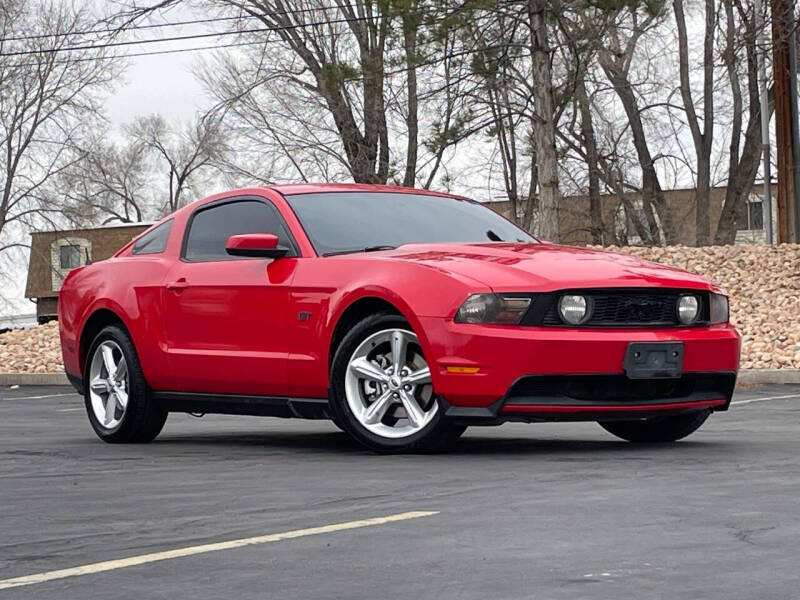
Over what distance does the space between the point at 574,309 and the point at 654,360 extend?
50 cm

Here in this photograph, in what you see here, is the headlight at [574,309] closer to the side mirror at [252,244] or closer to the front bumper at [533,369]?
the front bumper at [533,369]

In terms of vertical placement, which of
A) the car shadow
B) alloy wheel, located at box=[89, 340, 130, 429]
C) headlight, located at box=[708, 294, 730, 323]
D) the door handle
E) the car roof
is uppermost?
the car roof

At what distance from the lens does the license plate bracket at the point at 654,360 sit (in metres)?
7.82

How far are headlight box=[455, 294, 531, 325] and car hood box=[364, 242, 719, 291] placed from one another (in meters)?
0.06

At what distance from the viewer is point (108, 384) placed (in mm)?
10016

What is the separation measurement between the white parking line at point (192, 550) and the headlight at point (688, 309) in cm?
288

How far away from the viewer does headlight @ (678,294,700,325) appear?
26.9ft

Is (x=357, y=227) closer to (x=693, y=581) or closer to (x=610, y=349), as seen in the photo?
(x=610, y=349)

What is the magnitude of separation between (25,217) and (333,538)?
41309 millimetres

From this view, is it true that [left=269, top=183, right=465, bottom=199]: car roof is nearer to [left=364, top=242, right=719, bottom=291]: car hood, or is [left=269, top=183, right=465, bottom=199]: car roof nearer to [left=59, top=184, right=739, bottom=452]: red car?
[left=59, top=184, right=739, bottom=452]: red car

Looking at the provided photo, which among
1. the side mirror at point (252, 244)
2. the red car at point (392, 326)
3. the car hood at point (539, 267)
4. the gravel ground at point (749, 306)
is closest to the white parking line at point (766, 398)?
the gravel ground at point (749, 306)

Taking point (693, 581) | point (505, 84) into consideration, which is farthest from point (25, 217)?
point (693, 581)

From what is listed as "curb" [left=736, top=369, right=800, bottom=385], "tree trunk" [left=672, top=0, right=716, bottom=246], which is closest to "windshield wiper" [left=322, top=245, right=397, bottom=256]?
"curb" [left=736, top=369, right=800, bottom=385]

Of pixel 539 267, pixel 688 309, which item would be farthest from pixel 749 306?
pixel 539 267
